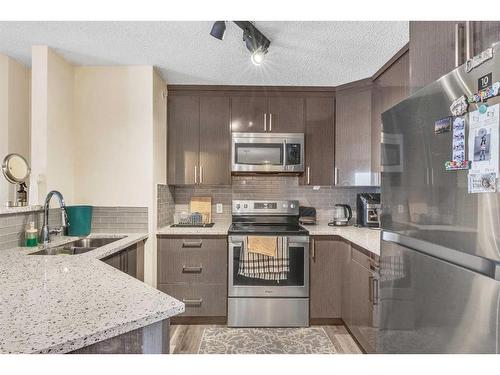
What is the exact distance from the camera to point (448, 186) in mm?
926

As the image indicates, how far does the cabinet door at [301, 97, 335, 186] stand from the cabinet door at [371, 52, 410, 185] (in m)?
0.42

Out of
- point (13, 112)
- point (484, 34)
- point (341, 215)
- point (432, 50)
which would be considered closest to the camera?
point (484, 34)

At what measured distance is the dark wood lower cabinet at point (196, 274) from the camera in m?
2.53

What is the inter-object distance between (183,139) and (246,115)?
0.68 m

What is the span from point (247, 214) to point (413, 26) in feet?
6.99

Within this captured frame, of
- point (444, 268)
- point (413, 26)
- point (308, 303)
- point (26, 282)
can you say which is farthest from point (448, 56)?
point (308, 303)

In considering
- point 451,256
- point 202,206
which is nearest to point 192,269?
point 202,206

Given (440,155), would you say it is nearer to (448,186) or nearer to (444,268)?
(448,186)

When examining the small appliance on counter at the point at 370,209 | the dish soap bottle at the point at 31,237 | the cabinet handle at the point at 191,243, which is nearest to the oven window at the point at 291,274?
the cabinet handle at the point at 191,243

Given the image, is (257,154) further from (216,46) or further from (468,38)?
(468,38)

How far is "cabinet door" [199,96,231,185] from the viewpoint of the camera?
2.87m

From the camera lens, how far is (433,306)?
3.24 ft

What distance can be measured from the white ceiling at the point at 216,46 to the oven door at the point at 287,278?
1.49 m

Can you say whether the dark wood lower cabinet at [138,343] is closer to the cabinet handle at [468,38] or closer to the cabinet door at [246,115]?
the cabinet handle at [468,38]
